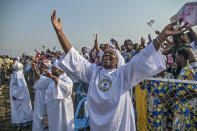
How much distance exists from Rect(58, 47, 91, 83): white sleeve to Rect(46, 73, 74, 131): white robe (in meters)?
1.53

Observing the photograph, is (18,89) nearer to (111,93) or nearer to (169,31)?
(111,93)

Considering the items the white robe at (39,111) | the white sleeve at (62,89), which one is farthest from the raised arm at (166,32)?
the white robe at (39,111)

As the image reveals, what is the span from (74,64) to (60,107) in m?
1.97

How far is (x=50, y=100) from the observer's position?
3848mm

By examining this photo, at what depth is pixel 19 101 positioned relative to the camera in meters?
6.09

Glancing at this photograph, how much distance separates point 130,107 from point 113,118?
0.32 meters

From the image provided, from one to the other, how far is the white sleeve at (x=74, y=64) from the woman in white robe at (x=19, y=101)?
179 inches

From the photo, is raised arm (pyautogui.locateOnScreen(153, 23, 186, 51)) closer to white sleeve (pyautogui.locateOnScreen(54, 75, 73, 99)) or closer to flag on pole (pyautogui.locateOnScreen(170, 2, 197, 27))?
flag on pole (pyautogui.locateOnScreen(170, 2, 197, 27))

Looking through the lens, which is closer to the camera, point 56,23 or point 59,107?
point 56,23

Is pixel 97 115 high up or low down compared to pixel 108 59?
down

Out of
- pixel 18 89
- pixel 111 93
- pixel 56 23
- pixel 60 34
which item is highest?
pixel 56 23

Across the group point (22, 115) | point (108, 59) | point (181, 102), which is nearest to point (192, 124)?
point (181, 102)

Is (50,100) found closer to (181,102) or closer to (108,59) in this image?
(108,59)

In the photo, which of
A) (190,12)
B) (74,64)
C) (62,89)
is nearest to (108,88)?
(74,64)
